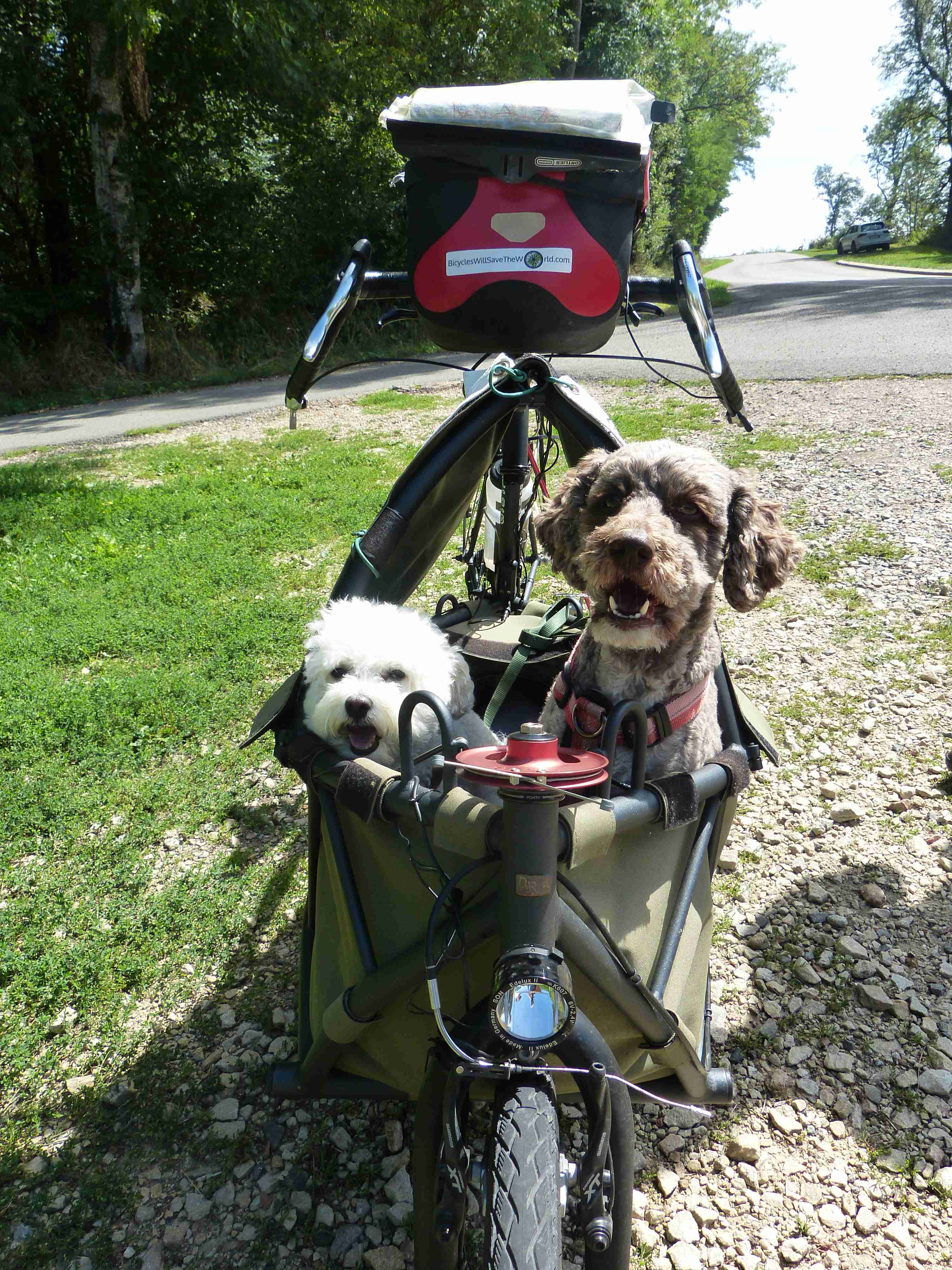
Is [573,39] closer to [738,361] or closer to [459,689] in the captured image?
[738,361]

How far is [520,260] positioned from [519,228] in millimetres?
85

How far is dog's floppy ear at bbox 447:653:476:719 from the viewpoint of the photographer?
2.38 m

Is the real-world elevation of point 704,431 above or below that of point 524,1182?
below

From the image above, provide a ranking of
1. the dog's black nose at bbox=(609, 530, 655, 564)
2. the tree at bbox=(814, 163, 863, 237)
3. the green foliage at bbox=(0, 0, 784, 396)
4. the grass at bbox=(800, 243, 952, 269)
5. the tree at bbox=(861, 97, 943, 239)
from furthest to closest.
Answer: the tree at bbox=(814, 163, 863, 237), the tree at bbox=(861, 97, 943, 239), the grass at bbox=(800, 243, 952, 269), the green foliage at bbox=(0, 0, 784, 396), the dog's black nose at bbox=(609, 530, 655, 564)

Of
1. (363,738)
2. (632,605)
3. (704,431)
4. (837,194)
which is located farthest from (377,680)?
(837,194)

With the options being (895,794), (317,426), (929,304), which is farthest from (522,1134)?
(929,304)

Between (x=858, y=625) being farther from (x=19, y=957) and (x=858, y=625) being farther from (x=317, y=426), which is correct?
(x=317, y=426)

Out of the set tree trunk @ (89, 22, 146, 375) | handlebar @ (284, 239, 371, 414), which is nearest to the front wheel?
handlebar @ (284, 239, 371, 414)

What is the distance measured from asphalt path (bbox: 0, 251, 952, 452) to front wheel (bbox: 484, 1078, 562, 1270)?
25.2ft

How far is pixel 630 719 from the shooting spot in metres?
1.85

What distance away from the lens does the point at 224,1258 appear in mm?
1727

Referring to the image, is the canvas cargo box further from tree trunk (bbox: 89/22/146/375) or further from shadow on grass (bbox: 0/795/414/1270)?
tree trunk (bbox: 89/22/146/375)

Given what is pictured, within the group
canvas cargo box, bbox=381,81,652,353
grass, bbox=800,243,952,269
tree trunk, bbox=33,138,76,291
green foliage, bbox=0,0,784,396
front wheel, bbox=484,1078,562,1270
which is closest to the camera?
front wheel, bbox=484,1078,562,1270

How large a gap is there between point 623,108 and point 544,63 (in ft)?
62.4
